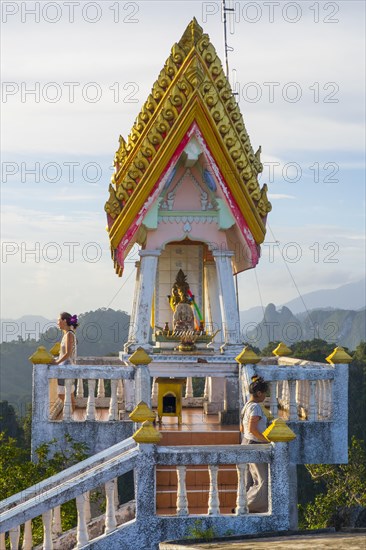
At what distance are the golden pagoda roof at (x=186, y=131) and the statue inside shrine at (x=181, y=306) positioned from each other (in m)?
1.97

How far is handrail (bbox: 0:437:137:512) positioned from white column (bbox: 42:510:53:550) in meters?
0.88

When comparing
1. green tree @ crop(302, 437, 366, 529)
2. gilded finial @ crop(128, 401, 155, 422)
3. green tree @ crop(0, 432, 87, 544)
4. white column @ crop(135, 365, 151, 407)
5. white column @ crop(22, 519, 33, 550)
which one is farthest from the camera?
green tree @ crop(302, 437, 366, 529)

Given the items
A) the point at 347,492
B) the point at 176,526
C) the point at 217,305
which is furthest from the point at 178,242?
the point at 347,492

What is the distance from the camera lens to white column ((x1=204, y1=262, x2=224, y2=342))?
760 inches

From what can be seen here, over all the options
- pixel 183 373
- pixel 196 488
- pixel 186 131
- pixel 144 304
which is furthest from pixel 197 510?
pixel 186 131

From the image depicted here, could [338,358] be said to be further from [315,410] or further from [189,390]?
[189,390]

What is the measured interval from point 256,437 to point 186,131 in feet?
17.6

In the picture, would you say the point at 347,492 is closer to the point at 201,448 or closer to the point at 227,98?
the point at 227,98

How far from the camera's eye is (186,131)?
1694 centimetres

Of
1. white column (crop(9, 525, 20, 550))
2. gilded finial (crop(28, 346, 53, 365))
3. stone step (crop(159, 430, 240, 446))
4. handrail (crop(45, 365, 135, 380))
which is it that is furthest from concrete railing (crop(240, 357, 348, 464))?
white column (crop(9, 525, 20, 550))

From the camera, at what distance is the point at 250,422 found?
13602 mm

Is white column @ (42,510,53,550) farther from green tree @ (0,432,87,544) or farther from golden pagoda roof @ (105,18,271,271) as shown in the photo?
golden pagoda roof @ (105,18,271,271)

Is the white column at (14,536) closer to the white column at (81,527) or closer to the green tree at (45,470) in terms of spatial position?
the white column at (81,527)

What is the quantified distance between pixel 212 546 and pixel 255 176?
25.8 feet
